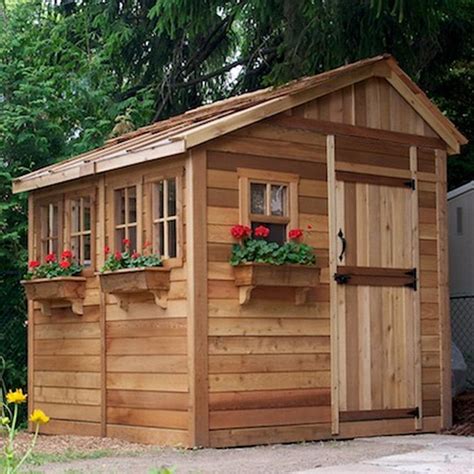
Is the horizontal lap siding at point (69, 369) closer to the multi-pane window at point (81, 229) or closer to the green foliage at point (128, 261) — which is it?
the multi-pane window at point (81, 229)

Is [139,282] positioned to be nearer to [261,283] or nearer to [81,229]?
[261,283]

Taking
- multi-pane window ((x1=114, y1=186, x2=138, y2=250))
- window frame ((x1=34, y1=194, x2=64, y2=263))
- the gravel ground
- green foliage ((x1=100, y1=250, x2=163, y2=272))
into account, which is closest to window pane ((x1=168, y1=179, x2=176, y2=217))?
green foliage ((x1=100, y1=250, x2=163, y2=272))

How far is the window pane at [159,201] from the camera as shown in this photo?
9.56 metres

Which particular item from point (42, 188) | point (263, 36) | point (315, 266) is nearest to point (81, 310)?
point (42, 188)

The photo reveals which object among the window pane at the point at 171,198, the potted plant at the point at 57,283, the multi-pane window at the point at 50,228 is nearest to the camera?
the window pane at the point at 171,198

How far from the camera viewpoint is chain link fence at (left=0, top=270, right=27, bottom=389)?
13.4 meters

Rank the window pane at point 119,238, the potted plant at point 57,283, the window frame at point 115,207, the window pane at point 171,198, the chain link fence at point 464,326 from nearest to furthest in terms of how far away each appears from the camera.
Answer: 1. the window pane at point 171,198
2. the window frame at point 115,207
3. the window pane at point 119,238
4. the potted plant at point 57,283
5. the chain link fence at point 464,326

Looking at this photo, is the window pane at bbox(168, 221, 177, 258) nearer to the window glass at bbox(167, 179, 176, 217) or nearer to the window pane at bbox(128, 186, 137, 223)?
the window glass at bbox(167, 179, 176, 217)

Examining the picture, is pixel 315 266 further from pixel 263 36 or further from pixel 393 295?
pixel 263 36

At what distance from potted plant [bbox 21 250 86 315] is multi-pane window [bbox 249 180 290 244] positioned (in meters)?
1.98

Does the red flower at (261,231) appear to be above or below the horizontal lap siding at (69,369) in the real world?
above

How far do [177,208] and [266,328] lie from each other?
49.9 inches

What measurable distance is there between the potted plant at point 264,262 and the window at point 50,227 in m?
2.51

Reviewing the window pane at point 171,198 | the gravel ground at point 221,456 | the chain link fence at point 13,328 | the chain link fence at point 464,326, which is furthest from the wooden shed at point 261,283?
the chain link fence at point 464,326
